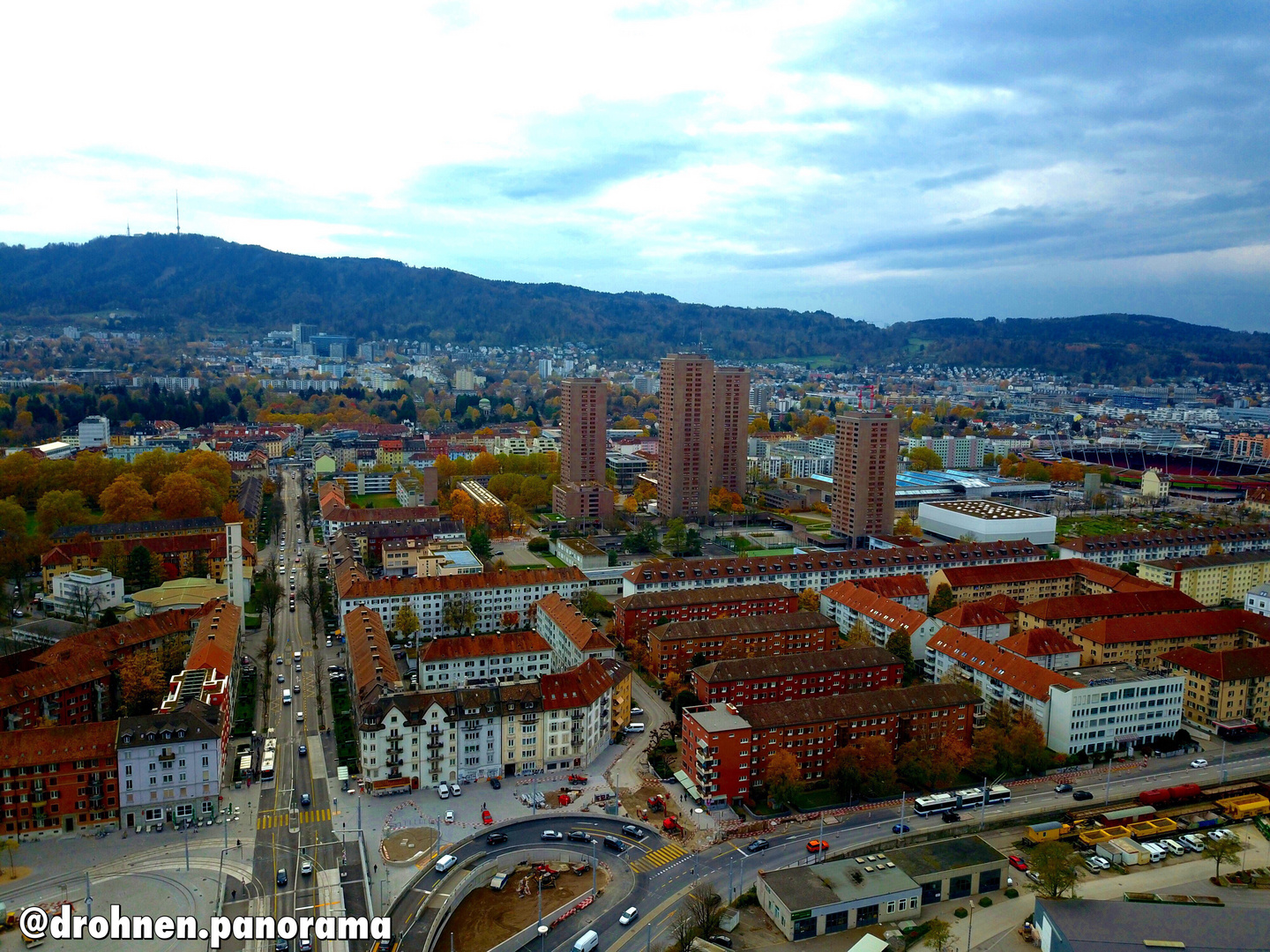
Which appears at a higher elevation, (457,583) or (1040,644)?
(457,583)

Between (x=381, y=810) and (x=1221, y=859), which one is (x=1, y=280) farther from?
(x=1221, y=859)

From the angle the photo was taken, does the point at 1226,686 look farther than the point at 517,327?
No

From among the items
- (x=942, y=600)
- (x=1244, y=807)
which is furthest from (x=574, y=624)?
(x=1244, y=807)

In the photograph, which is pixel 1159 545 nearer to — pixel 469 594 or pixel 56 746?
pixel 469 594

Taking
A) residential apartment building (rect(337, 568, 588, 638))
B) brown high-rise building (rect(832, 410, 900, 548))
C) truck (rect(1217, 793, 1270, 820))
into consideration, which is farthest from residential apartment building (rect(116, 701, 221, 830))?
brown high-rise building (rect(832, 410, 900, 548))

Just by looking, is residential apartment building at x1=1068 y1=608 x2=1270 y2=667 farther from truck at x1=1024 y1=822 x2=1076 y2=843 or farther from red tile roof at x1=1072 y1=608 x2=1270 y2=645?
truck at x1=1024 y1=822 x2=1076 y2=843

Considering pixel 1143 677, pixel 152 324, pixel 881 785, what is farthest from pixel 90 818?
pixel 152 324
